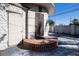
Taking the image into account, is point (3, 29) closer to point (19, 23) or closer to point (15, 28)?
point (15, 28)

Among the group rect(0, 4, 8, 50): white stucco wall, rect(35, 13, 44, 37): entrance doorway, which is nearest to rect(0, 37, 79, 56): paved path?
rect(0, 4, 8, 50): white stucco wall

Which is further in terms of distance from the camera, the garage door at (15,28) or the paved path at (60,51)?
the garage door at (15,28)

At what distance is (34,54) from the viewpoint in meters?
3.50

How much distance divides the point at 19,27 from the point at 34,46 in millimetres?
896

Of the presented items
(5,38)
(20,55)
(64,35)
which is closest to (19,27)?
(5,38)

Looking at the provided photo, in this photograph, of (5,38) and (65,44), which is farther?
(65,44)

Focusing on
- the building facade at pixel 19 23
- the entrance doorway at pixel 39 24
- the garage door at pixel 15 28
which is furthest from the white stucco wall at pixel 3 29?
the entrance doorway at pixel 39 24

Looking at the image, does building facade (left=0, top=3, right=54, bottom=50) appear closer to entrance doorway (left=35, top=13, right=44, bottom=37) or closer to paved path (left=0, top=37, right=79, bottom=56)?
entrance doorway (left=35, top=13, right=44, bottom=37)

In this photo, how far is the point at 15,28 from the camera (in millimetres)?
3992

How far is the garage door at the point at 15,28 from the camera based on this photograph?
3.78m

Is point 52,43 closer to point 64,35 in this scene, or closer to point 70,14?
point 64,35

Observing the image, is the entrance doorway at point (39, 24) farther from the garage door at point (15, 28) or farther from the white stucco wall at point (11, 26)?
the garage door at point (15, 28)

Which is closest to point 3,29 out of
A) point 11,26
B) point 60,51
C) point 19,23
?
point 11,26

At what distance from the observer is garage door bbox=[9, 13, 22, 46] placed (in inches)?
149
